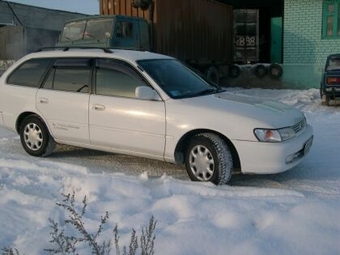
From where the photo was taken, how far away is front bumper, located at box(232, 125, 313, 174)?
4832 millimetres

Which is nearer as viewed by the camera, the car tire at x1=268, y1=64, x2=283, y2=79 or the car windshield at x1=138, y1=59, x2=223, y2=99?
the car windshield at x1=138, y1=59, x2=223, y2=99

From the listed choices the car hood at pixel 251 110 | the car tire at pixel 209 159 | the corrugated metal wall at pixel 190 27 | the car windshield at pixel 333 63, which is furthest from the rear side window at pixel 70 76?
the car windshield at pixel 333 63

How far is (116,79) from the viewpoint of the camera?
225 inches

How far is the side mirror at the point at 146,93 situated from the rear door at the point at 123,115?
6 centimetres

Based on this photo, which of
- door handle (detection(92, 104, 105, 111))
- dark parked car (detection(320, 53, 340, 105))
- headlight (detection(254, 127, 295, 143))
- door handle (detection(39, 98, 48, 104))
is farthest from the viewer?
dark parked car (detection(320, 53, 340, 105))

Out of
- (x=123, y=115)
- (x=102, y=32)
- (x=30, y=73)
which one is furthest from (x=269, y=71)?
(x=123, y=115)

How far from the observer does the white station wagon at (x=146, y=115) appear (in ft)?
16.2

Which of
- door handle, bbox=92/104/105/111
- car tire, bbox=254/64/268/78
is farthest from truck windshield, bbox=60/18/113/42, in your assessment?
car tire, bbox=254/64/268/78

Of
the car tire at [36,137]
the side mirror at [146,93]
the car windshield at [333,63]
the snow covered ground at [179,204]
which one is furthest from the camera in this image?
the car windshield at [333,63]

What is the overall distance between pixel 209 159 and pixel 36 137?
2635 mm

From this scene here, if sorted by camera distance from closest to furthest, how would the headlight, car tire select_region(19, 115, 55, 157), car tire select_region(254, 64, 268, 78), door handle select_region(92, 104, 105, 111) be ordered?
the headlight < door handle select_region(92, 104, 105, 111) < car tire select_region(19, 115, 55, 157) < car tire select_region(254, 64, 268, 78)

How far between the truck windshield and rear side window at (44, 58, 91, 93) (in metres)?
5.57

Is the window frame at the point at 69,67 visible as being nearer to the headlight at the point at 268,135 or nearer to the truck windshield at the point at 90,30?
the headlight at the point at 268,135

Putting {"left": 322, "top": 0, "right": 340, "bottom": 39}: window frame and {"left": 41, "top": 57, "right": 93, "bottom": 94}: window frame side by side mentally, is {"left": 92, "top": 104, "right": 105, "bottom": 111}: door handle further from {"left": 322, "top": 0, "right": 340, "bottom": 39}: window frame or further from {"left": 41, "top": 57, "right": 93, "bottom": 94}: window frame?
{"left": 322, "top": 0, "right": 340, "bottom": 39}: window frame
